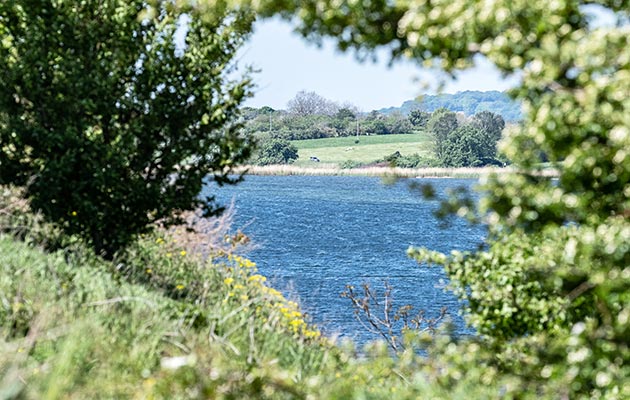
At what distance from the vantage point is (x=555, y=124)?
4289mm

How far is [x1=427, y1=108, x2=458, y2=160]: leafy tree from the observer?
9625cm

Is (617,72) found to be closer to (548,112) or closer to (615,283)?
(548,112)

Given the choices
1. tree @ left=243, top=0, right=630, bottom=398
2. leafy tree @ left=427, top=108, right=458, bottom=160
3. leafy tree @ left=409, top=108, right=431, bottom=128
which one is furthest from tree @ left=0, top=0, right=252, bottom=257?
leafy tree @ left=409, top=108, right=431, bottom=128

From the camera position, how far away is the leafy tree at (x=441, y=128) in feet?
316

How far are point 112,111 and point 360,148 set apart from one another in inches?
3817

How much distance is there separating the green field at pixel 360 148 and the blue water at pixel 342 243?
19521 millimetres

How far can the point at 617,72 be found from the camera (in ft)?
13.9

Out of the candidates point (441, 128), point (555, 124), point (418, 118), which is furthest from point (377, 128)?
point (555, 124)

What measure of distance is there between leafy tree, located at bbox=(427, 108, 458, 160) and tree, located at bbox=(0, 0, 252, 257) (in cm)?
8546

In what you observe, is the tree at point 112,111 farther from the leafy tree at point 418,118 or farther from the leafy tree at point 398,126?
the leafy tree at point 418,118

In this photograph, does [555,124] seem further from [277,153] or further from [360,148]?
[360,148]

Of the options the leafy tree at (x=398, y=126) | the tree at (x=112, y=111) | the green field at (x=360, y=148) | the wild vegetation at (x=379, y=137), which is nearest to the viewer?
the tree at (x=112, y=111)

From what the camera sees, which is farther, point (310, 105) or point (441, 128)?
point (310, 105)

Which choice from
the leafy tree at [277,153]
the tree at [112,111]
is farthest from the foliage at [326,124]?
the tree at [112,111]
